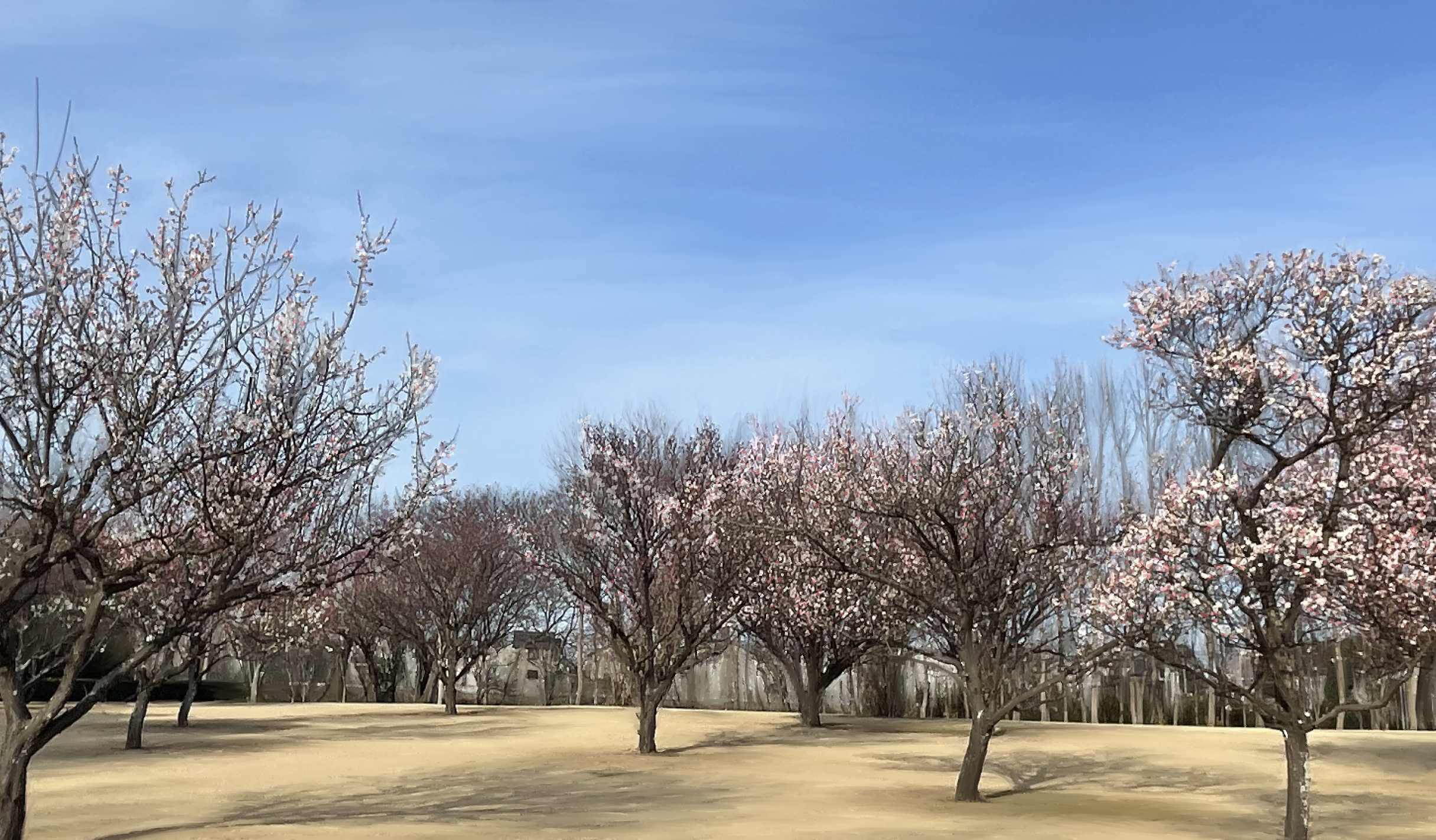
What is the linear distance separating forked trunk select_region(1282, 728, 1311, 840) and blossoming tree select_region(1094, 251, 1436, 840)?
19mm

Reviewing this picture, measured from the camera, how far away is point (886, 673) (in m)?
36.4

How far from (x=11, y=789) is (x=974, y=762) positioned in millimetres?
11123

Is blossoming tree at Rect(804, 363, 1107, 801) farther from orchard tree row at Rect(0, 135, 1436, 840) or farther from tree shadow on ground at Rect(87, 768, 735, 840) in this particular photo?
tree shadow on ground at Rect(87, 768, 735, 840)

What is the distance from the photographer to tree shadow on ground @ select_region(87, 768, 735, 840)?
1403 centimetres

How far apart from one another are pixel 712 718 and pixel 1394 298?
2390 cm

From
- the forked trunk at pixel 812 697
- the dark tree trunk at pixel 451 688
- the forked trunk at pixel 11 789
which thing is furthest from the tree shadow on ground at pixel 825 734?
the forked trunk at pixel 11 789

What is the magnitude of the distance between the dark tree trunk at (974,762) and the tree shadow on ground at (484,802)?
124 inches

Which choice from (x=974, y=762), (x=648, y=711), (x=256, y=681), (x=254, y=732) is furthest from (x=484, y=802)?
→ (x=256, y=681)

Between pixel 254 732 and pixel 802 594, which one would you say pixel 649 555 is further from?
pixel 254 732

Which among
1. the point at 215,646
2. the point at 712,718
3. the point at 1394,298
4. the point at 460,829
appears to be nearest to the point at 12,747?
the point at 460,829

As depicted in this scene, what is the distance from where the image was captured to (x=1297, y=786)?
1343 centimetres

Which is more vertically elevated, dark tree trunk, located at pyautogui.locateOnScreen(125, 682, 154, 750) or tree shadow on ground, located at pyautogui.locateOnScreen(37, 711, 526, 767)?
dark tree trunk, located at pyautogui.locateOnScreen(125, 682, 154, 750)

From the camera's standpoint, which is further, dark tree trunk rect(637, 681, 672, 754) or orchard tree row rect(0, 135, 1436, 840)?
dark tree trunk rect(637, 681, 672, 754)

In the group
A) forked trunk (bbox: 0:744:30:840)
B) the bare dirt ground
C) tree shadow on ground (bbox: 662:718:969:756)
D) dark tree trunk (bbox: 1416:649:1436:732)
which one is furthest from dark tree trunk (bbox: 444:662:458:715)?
dark tree trunk (bbox: 1416:649:1436:732)
